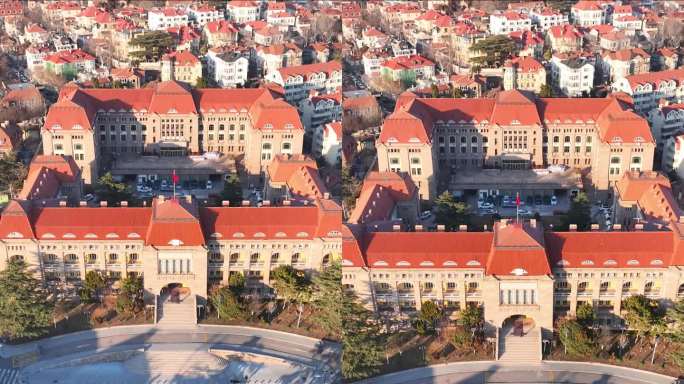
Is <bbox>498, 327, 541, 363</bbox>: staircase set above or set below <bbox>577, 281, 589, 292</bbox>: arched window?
below

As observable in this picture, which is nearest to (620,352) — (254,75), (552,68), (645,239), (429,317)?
(645,239)

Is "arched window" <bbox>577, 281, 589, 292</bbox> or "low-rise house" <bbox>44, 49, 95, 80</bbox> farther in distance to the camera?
"low-rise house" <bbox>44, 49, 95, 80</bbox>

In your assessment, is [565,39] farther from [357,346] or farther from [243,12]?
[357,346]

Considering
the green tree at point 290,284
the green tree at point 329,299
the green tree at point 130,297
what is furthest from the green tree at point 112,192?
the green tree at point 329,299

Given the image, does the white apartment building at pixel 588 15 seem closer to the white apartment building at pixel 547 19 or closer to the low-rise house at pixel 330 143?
the white apartment building at pixel 547 19

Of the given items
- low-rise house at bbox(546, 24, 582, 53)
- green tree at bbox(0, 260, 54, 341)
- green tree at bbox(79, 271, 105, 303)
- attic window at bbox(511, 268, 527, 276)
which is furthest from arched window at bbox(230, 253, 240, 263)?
low-rise house at bbox(546, 24, 582, 53)

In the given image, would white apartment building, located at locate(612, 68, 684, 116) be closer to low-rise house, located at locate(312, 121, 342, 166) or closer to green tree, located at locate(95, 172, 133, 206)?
low-rise house, located at locate(312, 121, 342, 166)

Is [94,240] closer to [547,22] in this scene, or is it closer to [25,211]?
[25,211]
